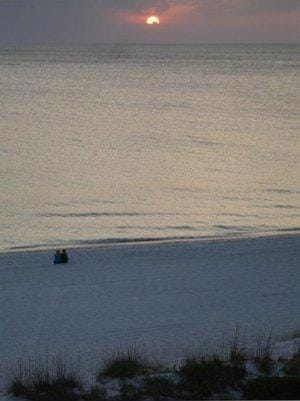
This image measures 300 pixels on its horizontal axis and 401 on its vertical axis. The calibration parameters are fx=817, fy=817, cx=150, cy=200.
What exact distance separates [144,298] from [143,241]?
21.1ft

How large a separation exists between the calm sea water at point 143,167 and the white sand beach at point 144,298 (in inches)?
134

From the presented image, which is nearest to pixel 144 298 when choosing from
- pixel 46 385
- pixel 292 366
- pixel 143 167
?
pixel 292 366

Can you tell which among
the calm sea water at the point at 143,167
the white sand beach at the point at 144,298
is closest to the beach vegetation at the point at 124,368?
the white sand beach at the point at 144,298

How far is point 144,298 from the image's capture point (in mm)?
13906

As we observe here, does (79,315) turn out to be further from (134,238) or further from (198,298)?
(134,238)

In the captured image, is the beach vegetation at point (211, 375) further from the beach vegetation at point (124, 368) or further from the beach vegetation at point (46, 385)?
the beach vegetation at point (46, 385)

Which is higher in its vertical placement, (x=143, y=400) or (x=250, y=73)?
(x=250, y=73)

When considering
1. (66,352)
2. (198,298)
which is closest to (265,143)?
(198,298)

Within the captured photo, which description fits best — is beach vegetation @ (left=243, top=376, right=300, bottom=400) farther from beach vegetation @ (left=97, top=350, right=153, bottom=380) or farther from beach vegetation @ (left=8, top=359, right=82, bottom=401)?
beach vegetation @ (left=8, top=359, right=82, bottom=401)

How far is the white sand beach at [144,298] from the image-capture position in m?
11.5

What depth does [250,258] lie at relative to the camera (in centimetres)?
1731

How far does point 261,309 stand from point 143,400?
5.13 meters

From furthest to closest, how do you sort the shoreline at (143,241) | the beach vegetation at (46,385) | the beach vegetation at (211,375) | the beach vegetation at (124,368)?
1. the shoreline at (143,241)
2. the beach vegetation at (124,368)
3. the beach vegetation at (211,375)
4. the beach vegetation at (46,385)

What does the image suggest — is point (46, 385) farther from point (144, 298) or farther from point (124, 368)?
point (144, 298)
